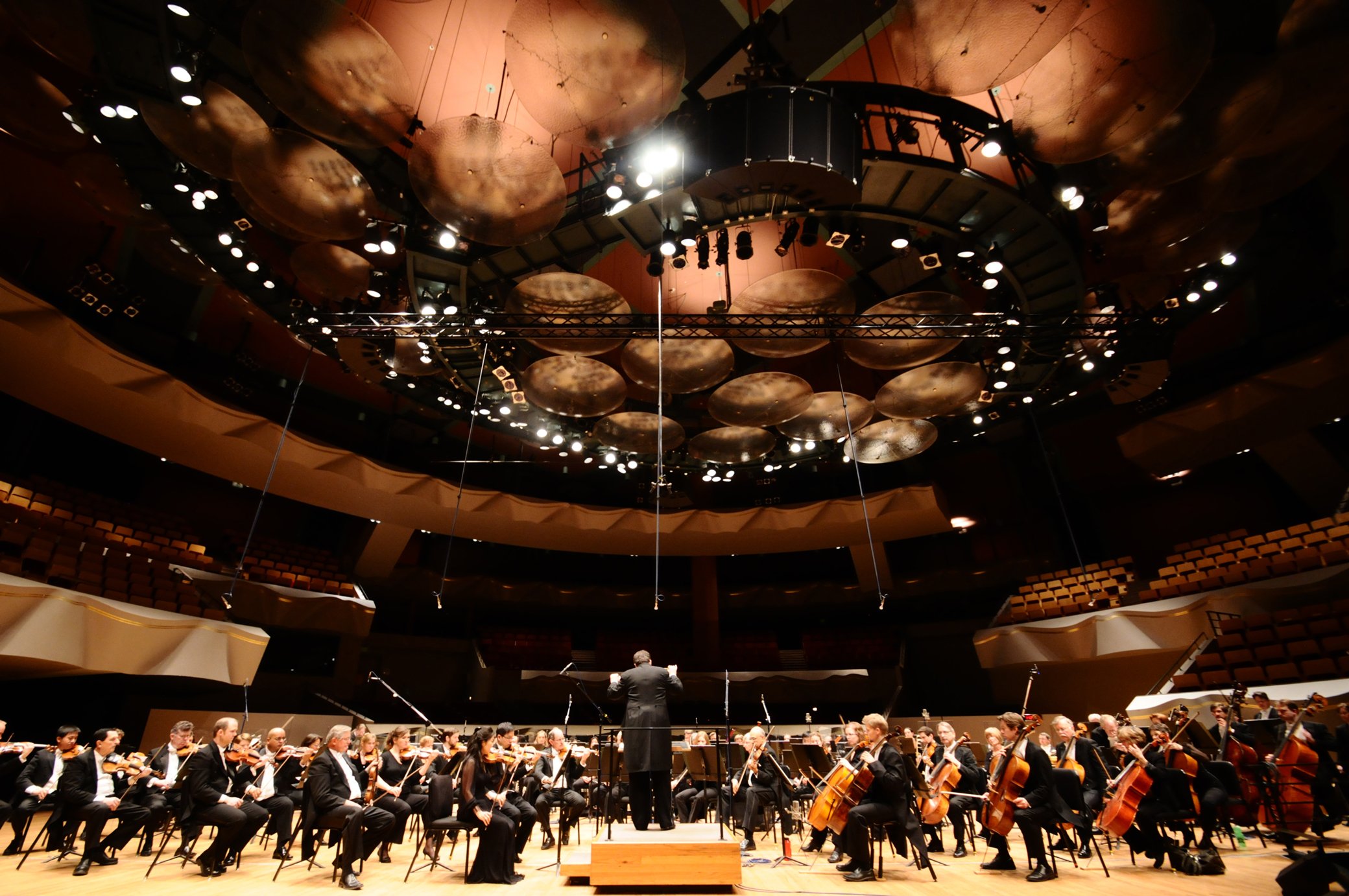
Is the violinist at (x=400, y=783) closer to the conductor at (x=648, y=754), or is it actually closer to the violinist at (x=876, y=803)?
the conductor at (x=648, y=754)

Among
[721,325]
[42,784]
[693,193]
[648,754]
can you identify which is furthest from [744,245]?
[42,784]

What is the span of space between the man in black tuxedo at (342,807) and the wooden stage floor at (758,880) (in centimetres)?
31

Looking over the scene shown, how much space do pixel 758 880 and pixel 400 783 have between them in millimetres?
3367

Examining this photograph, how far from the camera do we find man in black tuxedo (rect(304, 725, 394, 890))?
5.68 metres

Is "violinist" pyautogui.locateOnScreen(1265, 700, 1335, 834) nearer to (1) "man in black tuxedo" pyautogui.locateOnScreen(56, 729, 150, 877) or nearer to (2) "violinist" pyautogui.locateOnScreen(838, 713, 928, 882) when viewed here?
(2) "violinist" pyautogui.locateOnScreen(838, 713, 928, 882)

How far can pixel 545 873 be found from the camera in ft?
19.5

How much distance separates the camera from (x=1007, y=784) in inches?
224

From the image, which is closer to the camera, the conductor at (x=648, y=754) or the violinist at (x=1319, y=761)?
the conductor at (x=648, y=754)

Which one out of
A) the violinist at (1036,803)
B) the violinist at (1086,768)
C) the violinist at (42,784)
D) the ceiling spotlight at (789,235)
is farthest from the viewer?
the ceiling spotlight at (789,235)

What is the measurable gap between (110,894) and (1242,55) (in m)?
12.3

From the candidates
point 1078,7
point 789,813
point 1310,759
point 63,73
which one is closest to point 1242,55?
point 1078,7

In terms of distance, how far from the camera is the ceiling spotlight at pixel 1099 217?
8.16 meters

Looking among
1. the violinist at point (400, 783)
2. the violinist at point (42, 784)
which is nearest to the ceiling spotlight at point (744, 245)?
the violinist at point (400, 783)

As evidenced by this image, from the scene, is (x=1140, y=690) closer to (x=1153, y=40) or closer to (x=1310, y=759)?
(x=1310, y=759)
